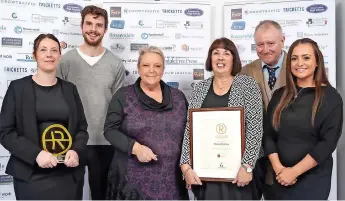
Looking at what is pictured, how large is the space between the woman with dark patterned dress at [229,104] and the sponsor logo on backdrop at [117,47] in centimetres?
146

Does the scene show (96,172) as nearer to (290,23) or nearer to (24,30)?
(24,30)

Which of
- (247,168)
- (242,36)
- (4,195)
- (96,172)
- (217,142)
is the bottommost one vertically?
(4,195)

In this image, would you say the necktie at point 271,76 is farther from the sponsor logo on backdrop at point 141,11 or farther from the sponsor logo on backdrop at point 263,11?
the sponsor logo on backdrop at point 141,11

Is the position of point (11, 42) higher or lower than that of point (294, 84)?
higher

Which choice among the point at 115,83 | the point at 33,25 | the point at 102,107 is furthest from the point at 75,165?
the point at 33,25

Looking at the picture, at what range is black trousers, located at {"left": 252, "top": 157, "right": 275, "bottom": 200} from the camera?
92.9 inches

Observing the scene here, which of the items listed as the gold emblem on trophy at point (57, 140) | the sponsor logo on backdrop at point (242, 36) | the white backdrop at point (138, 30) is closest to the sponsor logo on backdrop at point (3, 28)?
the white backdrop at point (138, 30)

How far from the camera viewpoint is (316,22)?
142 inches

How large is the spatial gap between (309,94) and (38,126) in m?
1.65

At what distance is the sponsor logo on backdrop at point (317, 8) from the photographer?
3602mm

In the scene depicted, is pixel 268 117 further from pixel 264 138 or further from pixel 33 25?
pixel 33 25

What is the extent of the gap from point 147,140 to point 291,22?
7.02 feet

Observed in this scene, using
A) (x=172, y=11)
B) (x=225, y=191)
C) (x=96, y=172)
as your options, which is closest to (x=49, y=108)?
(x=96, y=172)

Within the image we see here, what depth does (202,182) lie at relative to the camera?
234cm
